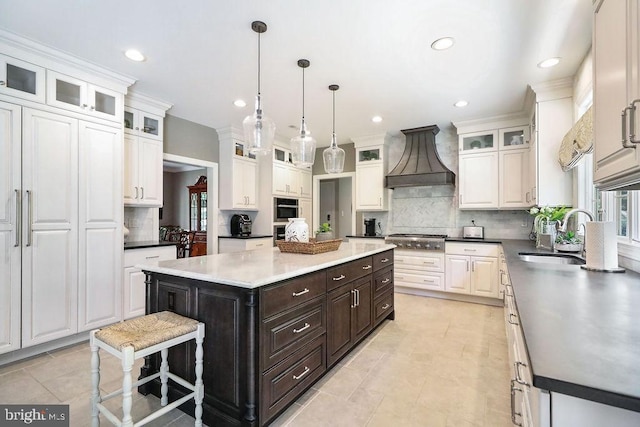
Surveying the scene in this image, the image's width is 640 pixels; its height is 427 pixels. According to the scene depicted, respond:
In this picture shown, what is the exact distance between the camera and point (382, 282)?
10.6ft

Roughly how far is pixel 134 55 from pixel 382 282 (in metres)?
3.28

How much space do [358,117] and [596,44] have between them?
10.4 feet

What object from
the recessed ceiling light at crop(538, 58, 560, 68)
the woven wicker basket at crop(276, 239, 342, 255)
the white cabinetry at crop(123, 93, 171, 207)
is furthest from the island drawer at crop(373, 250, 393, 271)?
the white cabinetry at crop(123, 93, 171, 207)

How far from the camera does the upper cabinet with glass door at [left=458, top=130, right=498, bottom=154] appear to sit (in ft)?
14.2

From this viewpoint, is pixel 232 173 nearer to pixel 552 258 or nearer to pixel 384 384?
pixel 384 384

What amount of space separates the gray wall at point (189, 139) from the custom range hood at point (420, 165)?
2.96 metres

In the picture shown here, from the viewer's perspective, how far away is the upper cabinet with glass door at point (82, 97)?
2.70 meters

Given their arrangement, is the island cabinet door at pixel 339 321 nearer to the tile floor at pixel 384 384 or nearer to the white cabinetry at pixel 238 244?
the tile floor at pixel 384 384

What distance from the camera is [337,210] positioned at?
7754 mm

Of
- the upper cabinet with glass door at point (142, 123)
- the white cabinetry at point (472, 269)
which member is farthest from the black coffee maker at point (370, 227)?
the upper cabinet with glass door at point (142, 123)

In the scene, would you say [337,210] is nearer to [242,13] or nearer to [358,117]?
[358,117]

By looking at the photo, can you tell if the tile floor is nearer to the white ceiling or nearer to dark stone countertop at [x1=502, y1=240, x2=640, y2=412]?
dark stone countertop at [x1=502, y1=240, x2=640, y2=412]

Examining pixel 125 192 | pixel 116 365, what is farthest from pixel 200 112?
pixel 116 365

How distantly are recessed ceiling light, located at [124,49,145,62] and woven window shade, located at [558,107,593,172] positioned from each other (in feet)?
11.9
